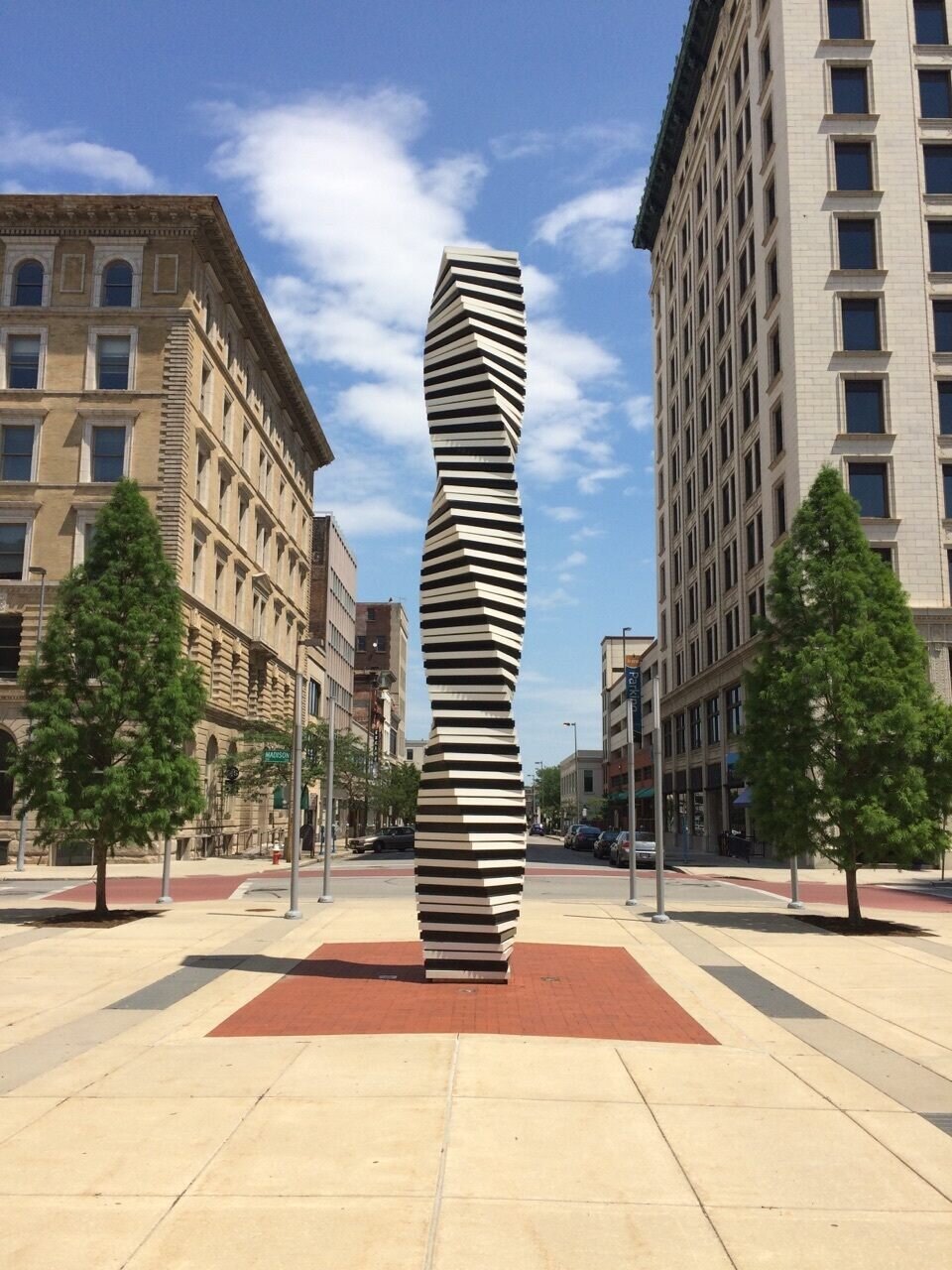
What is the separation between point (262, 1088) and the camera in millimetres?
8570

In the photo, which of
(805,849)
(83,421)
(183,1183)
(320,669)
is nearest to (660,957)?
(805,849)

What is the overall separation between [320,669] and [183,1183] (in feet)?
250

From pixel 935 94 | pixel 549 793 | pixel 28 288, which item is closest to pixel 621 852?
pixel 935 94

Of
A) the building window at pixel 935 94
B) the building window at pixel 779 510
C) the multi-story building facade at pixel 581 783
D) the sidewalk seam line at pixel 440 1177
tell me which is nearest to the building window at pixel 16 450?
the building window at pixel 779 510

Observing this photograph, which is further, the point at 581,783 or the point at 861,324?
the point at 581,783

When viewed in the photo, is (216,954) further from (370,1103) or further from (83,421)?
(83,421)

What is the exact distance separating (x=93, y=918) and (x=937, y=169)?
141 feet

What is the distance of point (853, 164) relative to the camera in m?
46.1

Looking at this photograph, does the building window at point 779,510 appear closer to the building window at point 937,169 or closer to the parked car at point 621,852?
the building window at point 937,169

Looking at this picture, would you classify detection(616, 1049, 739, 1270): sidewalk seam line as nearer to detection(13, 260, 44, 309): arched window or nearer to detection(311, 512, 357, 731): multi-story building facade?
detection(13, 260, 44, 309): arched window

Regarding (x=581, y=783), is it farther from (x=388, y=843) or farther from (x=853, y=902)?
(x=853, y=902)

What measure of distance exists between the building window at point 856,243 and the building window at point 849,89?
16.4ft

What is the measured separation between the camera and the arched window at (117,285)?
4738 centimetres

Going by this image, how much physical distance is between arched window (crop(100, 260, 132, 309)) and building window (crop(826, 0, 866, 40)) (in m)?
31.0
